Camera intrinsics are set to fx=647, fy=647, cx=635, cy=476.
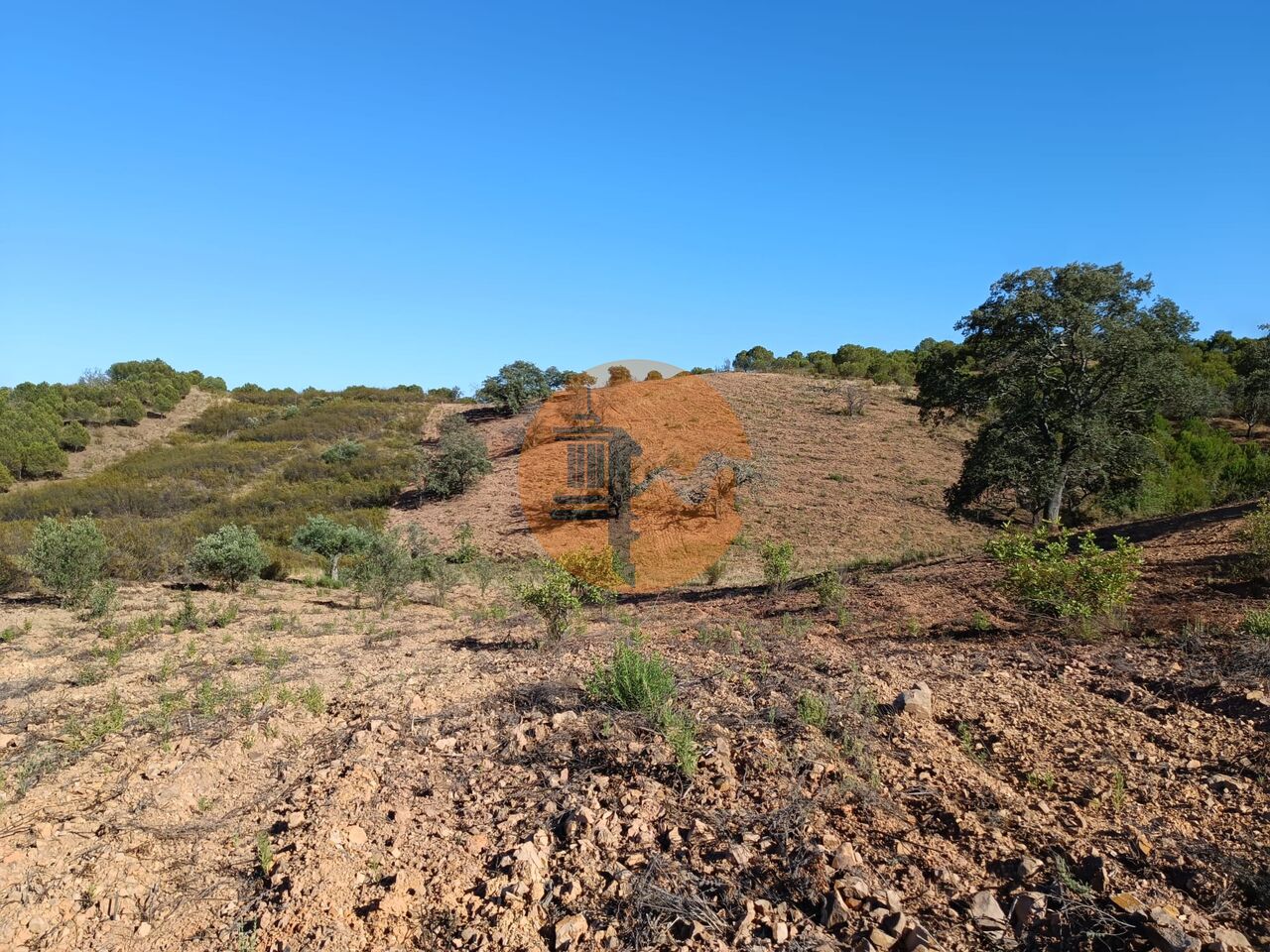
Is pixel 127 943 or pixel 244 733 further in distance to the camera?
pixel 244 733

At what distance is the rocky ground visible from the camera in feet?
9.51

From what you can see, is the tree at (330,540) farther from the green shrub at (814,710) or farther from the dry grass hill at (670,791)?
the green shrub at (814,710)

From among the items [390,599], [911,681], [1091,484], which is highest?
[1091,484]

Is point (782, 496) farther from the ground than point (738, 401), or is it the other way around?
point (738, 401)

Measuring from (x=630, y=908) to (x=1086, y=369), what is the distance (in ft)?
38.1

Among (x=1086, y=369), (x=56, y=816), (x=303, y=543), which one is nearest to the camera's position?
(x=56, y=816)

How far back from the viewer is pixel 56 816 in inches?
154

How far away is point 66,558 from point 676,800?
10.6 meters

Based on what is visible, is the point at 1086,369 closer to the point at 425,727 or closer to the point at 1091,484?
the point at 1091,484

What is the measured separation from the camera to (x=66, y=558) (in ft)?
31.8

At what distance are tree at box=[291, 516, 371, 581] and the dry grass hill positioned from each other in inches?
292

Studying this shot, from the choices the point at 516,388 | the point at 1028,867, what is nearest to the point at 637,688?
the point at 1028,867

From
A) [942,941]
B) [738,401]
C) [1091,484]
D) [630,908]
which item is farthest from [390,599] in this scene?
[738,401]

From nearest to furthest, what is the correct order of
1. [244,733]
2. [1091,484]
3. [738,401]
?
[244,733] → [1091,484] → [738,401]
